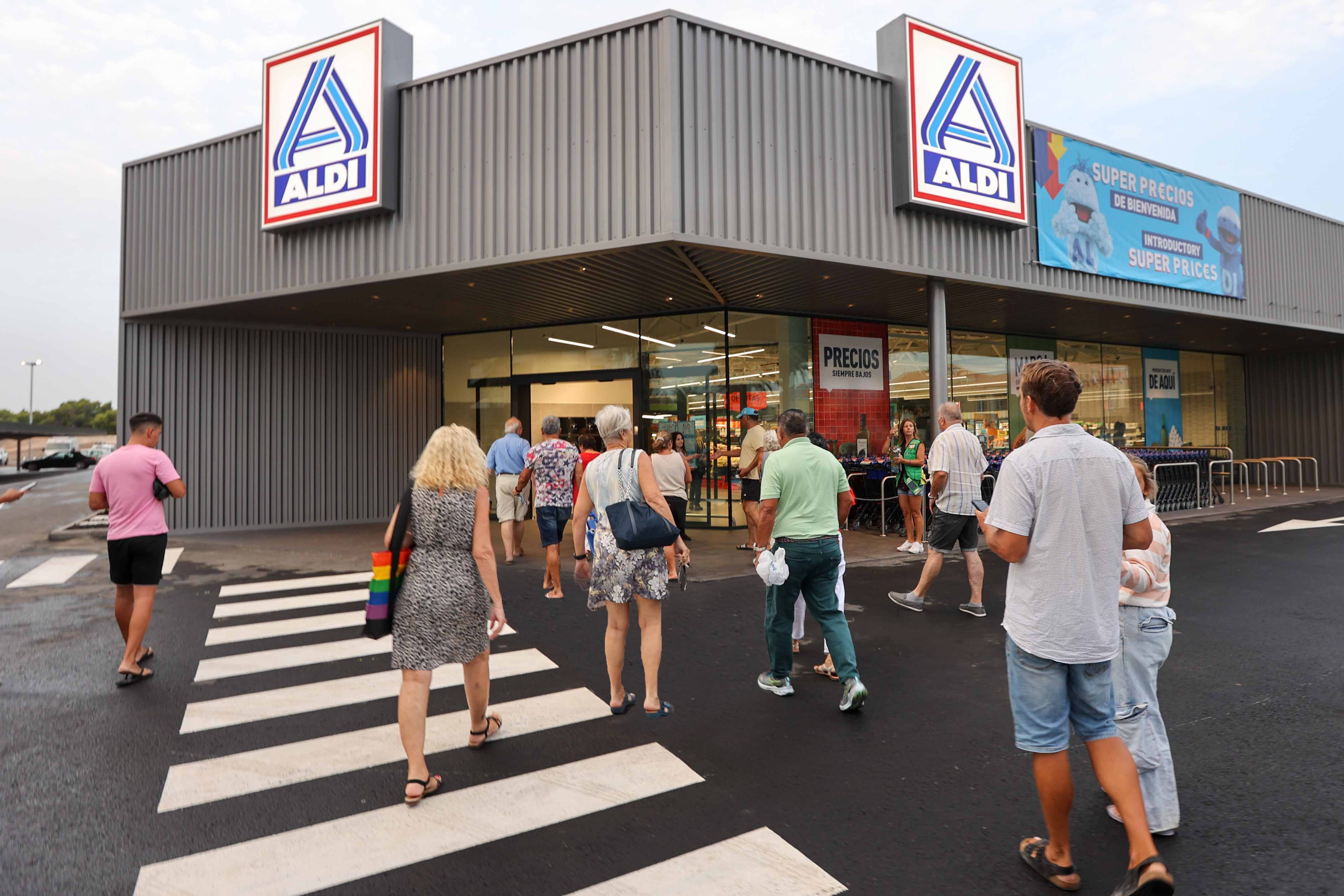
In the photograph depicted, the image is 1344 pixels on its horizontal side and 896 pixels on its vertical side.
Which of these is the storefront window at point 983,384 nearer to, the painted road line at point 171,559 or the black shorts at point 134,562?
the painted road line at point 171,559

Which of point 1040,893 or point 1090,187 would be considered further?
point 1090,187

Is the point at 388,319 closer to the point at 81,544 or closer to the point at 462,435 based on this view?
the point at 81,544

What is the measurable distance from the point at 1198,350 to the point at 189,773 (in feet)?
86.6

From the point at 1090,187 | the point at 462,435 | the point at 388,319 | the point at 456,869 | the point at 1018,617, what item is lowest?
the point at 456,869

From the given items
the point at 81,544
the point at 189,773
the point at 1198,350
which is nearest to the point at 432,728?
the point at 189,773

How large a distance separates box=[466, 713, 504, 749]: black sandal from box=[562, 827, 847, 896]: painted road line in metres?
1.46

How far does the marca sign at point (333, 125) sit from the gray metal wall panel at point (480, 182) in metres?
0.31

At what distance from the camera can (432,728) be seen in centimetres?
429

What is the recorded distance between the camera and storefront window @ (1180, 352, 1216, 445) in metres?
21.7

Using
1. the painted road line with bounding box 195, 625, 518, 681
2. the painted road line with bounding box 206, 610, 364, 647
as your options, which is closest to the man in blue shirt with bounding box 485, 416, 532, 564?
the painted road line with bounding box 206, 610, 364, 647

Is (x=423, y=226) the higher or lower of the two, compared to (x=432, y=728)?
higher

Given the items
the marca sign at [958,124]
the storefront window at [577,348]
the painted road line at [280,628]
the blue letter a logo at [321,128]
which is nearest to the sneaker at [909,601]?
the painted road line at [280,628]

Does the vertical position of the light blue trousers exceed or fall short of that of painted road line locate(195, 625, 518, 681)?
it exceeds it

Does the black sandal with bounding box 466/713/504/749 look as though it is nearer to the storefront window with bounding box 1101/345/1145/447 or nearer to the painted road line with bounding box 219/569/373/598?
the painted road line with bounding box 219/569/373/598
